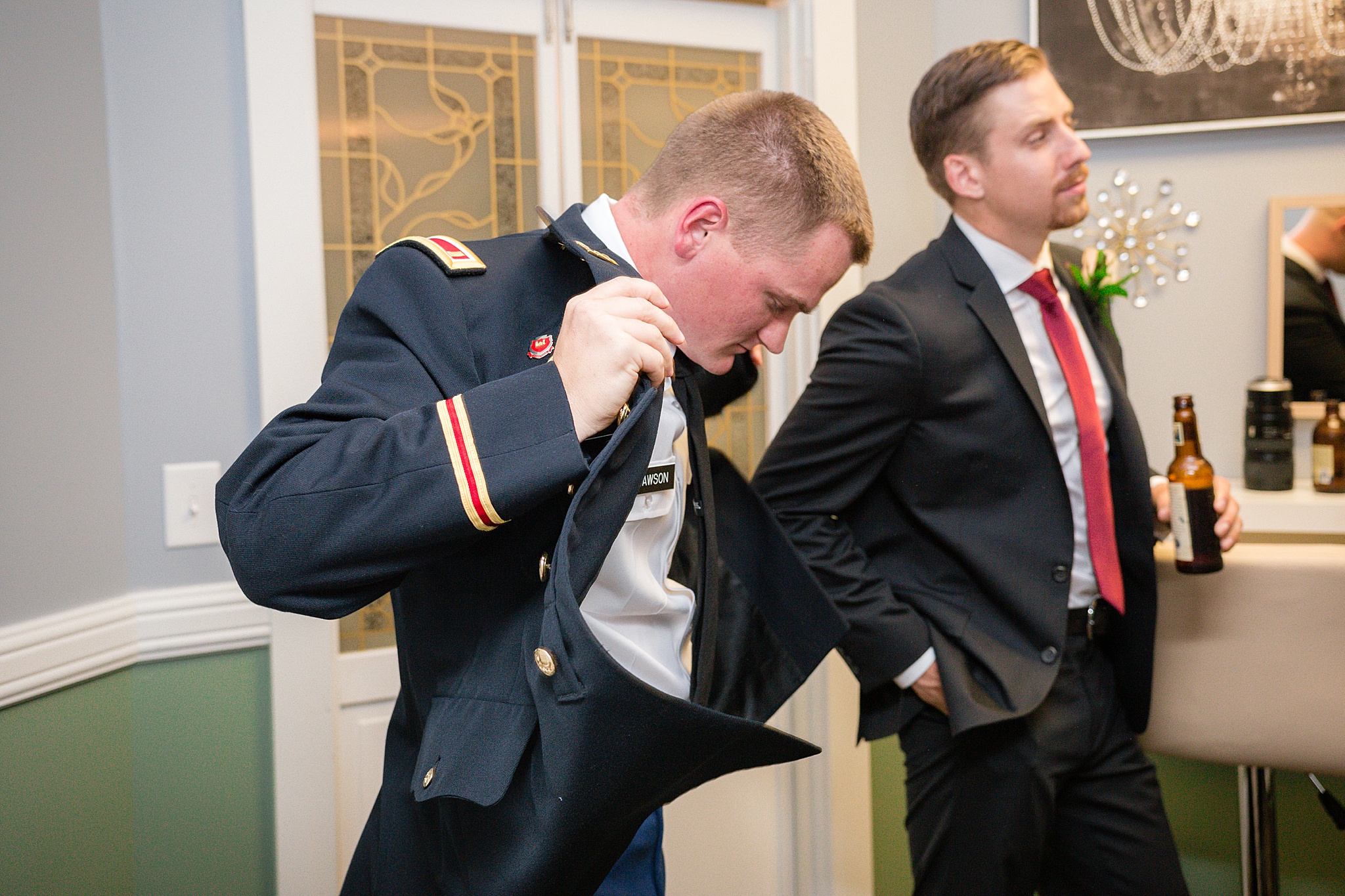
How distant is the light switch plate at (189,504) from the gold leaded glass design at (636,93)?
1018 mm

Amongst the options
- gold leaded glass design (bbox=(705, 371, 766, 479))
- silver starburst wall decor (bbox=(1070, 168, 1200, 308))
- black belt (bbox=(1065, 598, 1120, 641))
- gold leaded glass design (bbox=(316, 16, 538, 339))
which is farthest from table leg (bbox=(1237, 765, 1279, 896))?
gold leaded glass design (bbox=(316, 16, 538, 339))

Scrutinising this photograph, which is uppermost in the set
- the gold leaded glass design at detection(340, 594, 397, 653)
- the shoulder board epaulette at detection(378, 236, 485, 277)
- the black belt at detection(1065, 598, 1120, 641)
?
the shoulder board epaulette at detection(378, 236, 485, 277)

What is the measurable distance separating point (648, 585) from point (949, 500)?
2.56 ft

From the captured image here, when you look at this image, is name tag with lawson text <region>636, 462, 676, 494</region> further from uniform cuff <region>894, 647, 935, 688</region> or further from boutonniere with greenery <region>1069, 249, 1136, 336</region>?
boutonniere with greenery <region>1069, 249, 1136, 336</region>

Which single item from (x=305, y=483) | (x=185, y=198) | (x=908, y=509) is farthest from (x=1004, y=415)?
(x=185, y=198)

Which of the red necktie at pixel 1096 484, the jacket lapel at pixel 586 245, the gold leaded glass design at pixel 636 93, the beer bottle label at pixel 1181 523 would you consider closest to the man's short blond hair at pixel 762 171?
the jacket lapel at pixel 586 245

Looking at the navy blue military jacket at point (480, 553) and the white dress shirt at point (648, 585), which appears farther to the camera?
the white dress shirt at point (648, 585)

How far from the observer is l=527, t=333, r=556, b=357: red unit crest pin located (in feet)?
3.54

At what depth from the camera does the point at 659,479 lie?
4.05 feet

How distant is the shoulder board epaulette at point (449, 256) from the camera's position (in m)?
1.08

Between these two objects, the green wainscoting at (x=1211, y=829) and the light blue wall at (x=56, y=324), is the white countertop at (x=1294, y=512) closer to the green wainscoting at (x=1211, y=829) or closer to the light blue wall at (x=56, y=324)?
the green wainscoting at (x=1211, y=829)

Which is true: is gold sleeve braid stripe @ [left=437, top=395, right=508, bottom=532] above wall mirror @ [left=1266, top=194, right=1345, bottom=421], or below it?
below

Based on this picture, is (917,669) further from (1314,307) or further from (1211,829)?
(1314,307)

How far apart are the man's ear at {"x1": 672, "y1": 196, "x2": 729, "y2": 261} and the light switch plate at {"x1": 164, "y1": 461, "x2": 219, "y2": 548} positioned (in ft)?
3.76
